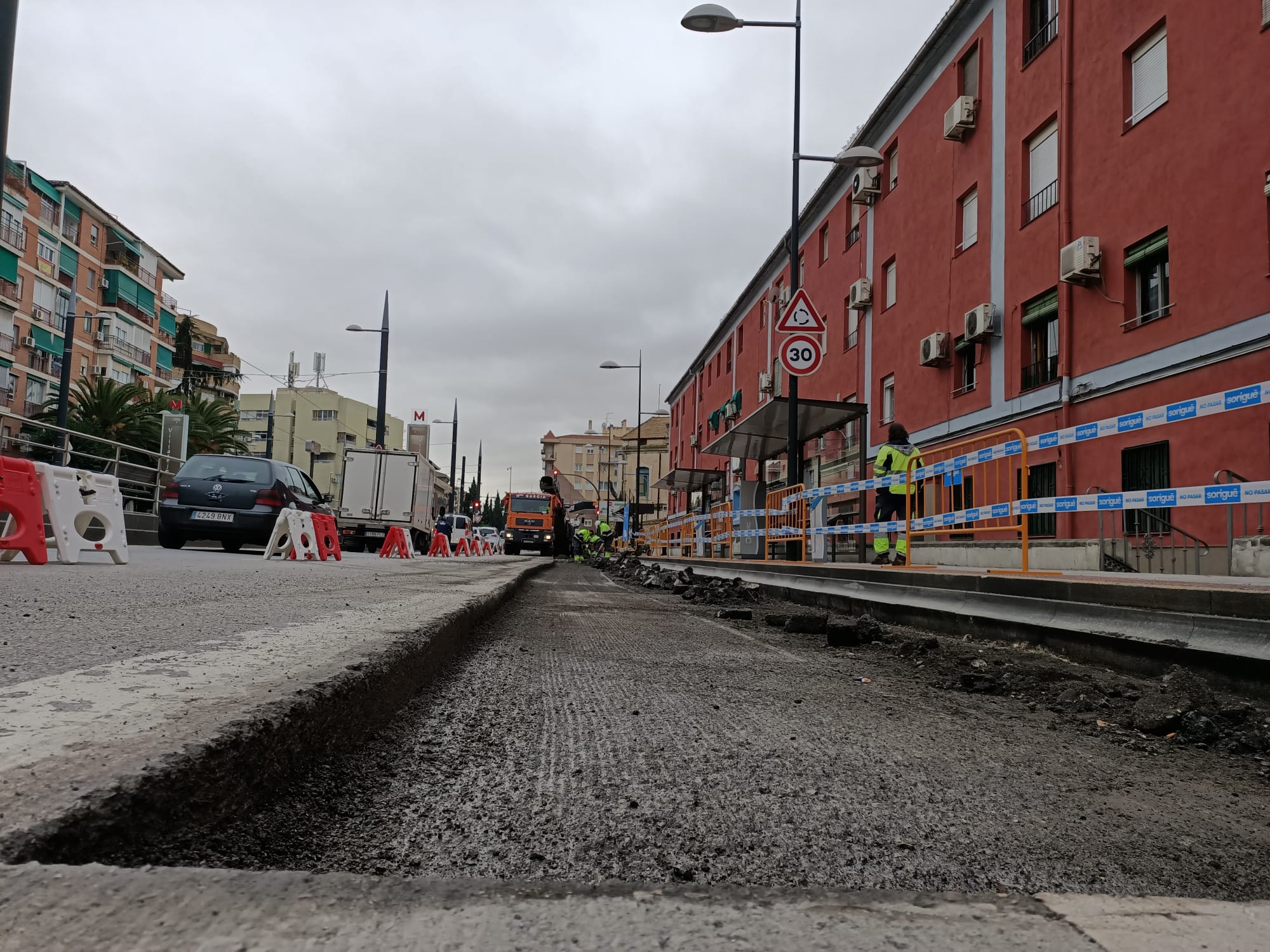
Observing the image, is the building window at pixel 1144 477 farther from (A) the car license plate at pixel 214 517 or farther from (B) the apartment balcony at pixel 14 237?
(B) the apartment balcony at pixel 14 237

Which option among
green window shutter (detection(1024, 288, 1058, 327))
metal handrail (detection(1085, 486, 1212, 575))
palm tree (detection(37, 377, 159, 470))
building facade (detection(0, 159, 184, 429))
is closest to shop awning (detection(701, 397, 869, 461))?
green window shutter (detection(1024, 288, 1058, 327))

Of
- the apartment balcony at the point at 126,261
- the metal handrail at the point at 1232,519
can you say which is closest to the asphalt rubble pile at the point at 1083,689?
the metal handrail at the point at 1232,519

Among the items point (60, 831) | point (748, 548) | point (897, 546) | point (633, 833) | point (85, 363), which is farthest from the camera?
point (85, 363)

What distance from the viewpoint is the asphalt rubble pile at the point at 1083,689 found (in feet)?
9.38

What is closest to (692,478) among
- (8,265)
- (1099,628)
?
(1099,628)

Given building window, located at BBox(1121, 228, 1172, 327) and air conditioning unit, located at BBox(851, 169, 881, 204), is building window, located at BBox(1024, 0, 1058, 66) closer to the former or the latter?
building window, located at BBox(1121, 228, 1172, 327)

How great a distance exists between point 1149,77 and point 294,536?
1473 cm

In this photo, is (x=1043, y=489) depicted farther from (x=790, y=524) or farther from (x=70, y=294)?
(x=70, y=294)

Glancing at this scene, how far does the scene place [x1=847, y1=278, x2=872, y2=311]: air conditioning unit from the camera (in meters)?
23.5

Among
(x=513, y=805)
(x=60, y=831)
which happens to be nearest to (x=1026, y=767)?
(x=513, y=805)

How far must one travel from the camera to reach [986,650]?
4949 mm

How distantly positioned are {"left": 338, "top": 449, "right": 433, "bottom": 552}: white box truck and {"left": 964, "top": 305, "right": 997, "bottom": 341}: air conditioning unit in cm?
1719

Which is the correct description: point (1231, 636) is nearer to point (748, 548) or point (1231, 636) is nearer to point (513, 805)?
point (513, 805)

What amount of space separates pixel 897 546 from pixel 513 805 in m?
8.90
